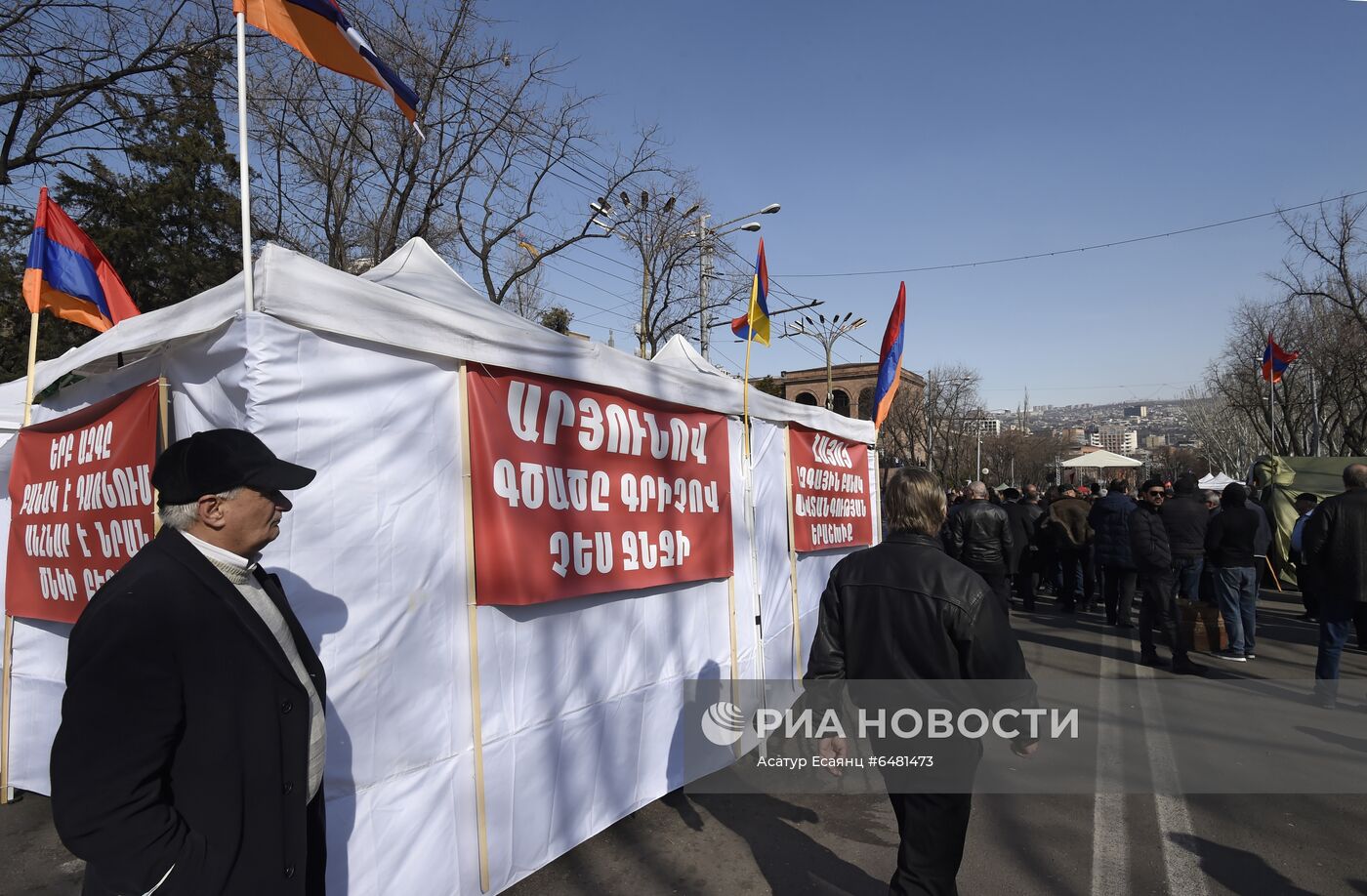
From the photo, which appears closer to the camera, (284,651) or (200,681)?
(200,681)

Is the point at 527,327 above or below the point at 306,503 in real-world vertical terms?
above

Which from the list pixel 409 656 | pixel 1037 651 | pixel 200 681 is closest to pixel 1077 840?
pixel 409 656

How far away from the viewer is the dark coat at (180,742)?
1.62m

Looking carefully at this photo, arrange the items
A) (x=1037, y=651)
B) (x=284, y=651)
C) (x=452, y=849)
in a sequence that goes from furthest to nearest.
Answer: (x=1037, y=651)
(x=452, y=849)
(x=284, y=651)

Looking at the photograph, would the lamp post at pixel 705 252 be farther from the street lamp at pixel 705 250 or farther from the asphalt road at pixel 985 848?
the asphalt road at pixel 985 848

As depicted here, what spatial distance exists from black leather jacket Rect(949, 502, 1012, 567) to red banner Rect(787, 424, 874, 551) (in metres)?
1.00

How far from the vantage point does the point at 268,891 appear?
6.09 ft

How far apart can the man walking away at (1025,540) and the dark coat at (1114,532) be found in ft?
3.18

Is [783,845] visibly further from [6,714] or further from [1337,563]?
[1337,563]

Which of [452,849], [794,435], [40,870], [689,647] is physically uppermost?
[794,435]

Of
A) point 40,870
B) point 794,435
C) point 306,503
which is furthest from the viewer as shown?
point 794,435

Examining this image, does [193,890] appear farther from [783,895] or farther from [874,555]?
[783,895]

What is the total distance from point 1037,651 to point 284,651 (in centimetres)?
842

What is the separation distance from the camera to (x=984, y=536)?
26.7ft
